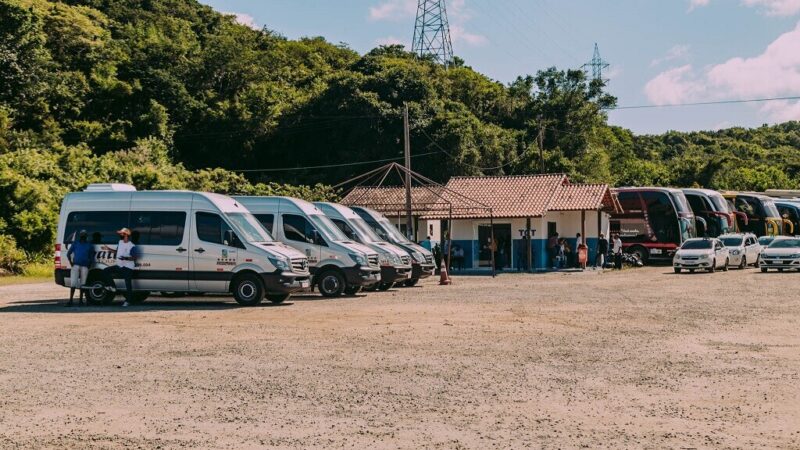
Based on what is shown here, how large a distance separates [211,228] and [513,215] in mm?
24391

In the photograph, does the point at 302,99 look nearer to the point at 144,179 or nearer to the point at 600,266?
the point at 144,179

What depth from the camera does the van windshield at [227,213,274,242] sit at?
21.2 metres

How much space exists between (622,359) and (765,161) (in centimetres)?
10317

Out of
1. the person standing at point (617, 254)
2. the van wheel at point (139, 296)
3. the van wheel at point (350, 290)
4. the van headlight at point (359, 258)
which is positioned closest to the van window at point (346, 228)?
the van wheel at point (350, 290)

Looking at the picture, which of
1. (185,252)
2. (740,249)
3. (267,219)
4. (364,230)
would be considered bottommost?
(185,252)

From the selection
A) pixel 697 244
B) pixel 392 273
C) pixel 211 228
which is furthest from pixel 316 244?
pixel 697 244

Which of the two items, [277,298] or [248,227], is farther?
[277,298]

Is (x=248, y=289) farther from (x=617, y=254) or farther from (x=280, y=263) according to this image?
(x=617, y=254)

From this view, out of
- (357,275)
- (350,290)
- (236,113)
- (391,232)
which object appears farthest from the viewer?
(236,113)

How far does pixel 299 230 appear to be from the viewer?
24.3 meters

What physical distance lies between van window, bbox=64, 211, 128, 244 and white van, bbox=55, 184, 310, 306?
23 mm

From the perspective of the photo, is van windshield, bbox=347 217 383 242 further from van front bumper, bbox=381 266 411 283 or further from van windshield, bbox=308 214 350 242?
van windshield, bbox=308 214 350 242

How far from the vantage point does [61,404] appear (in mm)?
9312

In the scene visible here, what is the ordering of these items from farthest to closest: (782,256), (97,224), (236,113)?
(236,113), (782,256), (97,224)
